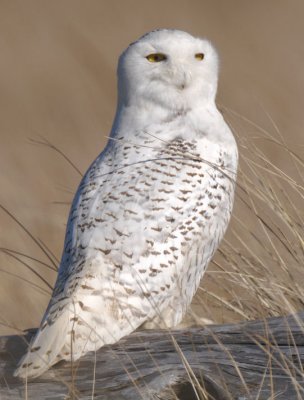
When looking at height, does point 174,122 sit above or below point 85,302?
above

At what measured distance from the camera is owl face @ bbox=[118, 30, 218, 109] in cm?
446

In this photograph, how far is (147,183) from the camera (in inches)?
159

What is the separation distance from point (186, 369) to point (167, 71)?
5.85 ft

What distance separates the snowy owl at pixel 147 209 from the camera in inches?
145

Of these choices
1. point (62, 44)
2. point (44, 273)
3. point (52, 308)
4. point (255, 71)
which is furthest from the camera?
point (62, 44)

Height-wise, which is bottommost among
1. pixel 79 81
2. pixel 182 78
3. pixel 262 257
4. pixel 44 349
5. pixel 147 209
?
pixel 79 81

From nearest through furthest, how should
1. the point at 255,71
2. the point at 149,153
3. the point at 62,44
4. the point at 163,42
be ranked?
the point at 149,153 → the point at 163,42 → the point at 255,71 → the point at 62,44

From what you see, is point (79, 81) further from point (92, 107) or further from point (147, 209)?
point (147, 209)

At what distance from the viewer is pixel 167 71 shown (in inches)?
176

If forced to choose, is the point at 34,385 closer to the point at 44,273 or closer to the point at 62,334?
the point at 62,334

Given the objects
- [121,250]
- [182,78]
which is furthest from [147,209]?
[182,78]

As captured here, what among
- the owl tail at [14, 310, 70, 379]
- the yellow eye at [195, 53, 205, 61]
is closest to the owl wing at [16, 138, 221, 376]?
the owl tail at [14, 310, 70, 379]

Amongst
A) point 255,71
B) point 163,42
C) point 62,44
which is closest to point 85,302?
point 163,42

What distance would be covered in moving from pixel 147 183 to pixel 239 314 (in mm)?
535
